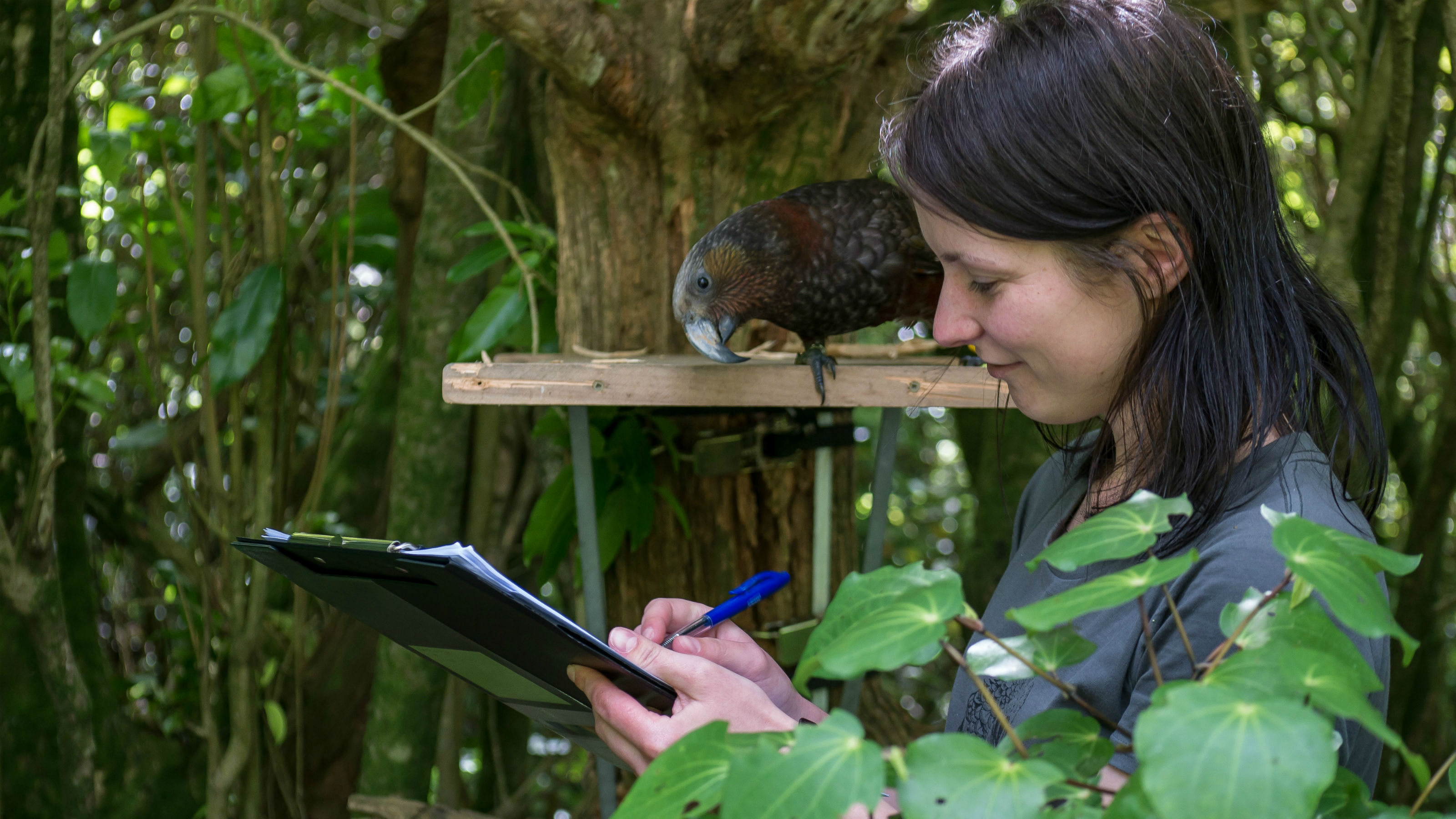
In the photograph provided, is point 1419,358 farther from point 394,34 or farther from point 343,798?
point 343,798

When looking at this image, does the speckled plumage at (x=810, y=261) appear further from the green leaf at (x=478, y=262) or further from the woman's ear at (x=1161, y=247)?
the woman's ear at (x=1161, y=247)

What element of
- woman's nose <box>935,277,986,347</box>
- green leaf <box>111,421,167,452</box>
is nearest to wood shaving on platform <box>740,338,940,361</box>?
woman's nose <box>935,277,986,347</box>

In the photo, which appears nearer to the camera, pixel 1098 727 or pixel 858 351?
pixel 1098 727

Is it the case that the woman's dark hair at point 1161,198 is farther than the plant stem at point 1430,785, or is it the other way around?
the woman's dark hair at point 1161,198

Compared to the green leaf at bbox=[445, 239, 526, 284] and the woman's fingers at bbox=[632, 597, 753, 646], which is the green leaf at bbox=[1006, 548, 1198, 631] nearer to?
the woman's fingers at bbox=[632, 597, 753, 646]

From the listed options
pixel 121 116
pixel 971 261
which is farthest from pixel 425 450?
pixel 971 261

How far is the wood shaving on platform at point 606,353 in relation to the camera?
1.28m

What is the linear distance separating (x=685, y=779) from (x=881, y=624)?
0.32 feet

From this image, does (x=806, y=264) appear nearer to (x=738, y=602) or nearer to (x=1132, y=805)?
(x=738, y=602)

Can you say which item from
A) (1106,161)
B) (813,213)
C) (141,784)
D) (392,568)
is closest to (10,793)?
(141,784)

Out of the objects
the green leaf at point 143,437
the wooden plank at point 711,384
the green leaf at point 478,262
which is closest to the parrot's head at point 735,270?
the wooden plank at point 711,384

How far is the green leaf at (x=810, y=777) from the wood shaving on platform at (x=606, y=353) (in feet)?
2.97

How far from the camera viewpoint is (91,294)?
156 cm

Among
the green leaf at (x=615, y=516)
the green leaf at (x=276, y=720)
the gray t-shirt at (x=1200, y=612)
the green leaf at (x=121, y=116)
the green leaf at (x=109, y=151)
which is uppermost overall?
the green leaf at (x=121, y=116)
